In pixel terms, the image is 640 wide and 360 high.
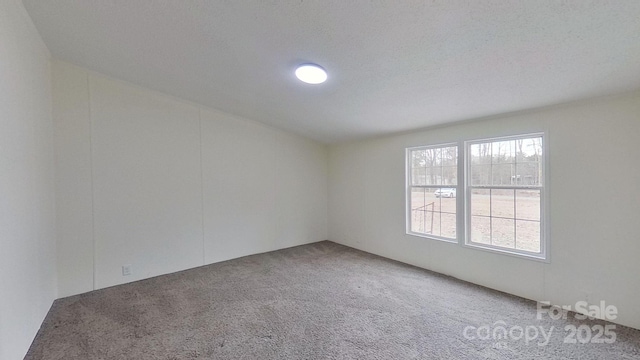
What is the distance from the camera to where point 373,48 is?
1992 mm

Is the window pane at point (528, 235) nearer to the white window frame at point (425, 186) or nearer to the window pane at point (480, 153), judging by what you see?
the white window frame at point (425, 186)

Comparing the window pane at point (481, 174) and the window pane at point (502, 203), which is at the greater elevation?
the window pane at point (481, 174)

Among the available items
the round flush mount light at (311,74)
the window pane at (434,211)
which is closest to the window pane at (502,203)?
the window pane at (434,211)

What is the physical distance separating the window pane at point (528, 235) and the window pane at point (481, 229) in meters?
0.30

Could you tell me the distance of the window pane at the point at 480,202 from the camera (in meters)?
3.21

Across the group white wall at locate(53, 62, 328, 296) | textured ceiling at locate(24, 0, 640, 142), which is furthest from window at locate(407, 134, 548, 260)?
white wall at locate(53, 62, 328, 296)

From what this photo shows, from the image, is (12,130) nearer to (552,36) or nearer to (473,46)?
(473,46)

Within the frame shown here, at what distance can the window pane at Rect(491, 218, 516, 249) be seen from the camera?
2.99 metres

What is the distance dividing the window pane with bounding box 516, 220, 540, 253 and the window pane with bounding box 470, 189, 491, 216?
0.36 m

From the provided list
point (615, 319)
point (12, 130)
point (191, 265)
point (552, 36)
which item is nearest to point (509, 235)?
point (615, 319)

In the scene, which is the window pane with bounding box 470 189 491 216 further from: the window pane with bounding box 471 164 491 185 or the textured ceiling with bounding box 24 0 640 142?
the textured ceiling with bounding box 24 0 640 142

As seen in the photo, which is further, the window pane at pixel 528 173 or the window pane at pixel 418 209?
the window pane at pixel 418 209

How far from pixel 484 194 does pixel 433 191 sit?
0.71 meters

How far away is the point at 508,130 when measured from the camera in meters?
2.94
